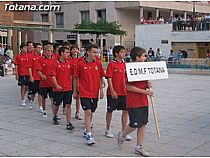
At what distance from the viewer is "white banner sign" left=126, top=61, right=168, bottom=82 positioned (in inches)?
218

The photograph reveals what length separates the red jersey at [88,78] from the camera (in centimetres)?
645

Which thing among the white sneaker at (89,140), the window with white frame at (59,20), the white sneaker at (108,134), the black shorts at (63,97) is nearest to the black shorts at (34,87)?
the black shorts at (63,97)

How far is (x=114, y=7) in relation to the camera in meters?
45.5

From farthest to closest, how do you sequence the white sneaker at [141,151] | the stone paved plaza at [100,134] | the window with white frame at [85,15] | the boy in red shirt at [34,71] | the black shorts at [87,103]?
1. the window with white frame at [85,15]
2. the boy in red shirt at [34,71]
3. the black shorts at [87,103]
4. the stone paved plaza at [100,134]
5. the white sneaker at [141,151]

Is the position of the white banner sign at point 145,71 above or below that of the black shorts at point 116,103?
above

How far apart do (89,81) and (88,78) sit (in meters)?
0.06

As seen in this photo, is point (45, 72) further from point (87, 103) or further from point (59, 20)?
point (59, 20)

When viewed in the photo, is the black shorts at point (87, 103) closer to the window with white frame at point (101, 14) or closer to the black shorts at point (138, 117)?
the black shorts at point (138, 117)

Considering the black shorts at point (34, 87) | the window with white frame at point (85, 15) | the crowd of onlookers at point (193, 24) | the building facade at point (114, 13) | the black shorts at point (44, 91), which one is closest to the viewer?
the black shorts at point (44, 91)

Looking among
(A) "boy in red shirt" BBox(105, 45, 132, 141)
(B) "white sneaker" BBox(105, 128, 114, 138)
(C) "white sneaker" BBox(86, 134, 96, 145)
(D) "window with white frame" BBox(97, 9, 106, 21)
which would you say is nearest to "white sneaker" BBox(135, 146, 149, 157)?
(C) "white sneaker" BBox(86, 134, 96, 145)

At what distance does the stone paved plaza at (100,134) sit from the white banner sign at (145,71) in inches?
46.4

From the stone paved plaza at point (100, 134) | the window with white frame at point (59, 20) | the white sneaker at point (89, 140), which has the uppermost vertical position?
the window with white frame at point (59, 20)

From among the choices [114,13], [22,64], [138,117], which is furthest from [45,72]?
[114,13]

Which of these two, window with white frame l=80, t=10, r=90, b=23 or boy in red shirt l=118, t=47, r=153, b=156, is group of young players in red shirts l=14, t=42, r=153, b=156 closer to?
boy in red shirt l=118, t=47, r=153, b=156
